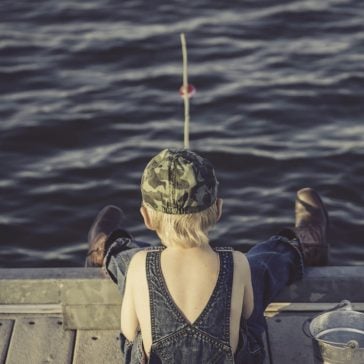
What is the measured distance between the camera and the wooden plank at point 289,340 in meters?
4.21

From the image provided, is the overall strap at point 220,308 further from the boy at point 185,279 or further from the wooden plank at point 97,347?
the wooden plank at point 97,347

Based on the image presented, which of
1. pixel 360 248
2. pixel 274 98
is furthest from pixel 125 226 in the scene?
pixel 274 98

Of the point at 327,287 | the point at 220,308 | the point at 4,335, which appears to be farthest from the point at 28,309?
the point at 327,287

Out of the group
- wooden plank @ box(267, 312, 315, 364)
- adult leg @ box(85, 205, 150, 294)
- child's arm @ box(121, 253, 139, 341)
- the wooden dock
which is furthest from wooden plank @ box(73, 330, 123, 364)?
wooden plank @ box(267, 312, 315, 364)

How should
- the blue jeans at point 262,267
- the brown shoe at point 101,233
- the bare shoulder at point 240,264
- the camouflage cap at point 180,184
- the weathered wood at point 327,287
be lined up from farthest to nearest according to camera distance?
the brown shoe at point 101,233, the weathered wood at point 327,287, the blue jeans at point 262,267, the bare shoulder at point 240,264, the camouflage cap at point 180,184

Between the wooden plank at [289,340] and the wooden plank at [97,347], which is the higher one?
the wooden plank at [289,340]

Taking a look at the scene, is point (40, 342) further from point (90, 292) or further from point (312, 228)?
point (312, 228)

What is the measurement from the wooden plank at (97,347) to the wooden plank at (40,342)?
0.04 meters

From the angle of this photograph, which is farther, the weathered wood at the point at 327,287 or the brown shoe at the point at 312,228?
the brown shoe at the point at 312,228

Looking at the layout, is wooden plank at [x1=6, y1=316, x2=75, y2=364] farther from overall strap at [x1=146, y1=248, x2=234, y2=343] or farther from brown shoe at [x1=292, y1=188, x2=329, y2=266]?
brown shoe at [x1=292, y1=188, x2=329, y2=266]

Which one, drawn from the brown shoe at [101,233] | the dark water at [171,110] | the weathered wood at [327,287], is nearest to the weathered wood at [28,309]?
the brown shoe at [101,233]

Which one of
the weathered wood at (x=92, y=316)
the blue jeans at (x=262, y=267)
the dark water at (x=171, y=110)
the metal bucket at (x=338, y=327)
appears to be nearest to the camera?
the metal bucket at (x=338, y=327)

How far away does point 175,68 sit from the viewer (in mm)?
9258

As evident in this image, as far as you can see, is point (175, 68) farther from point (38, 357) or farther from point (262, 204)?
point (38, 357)
